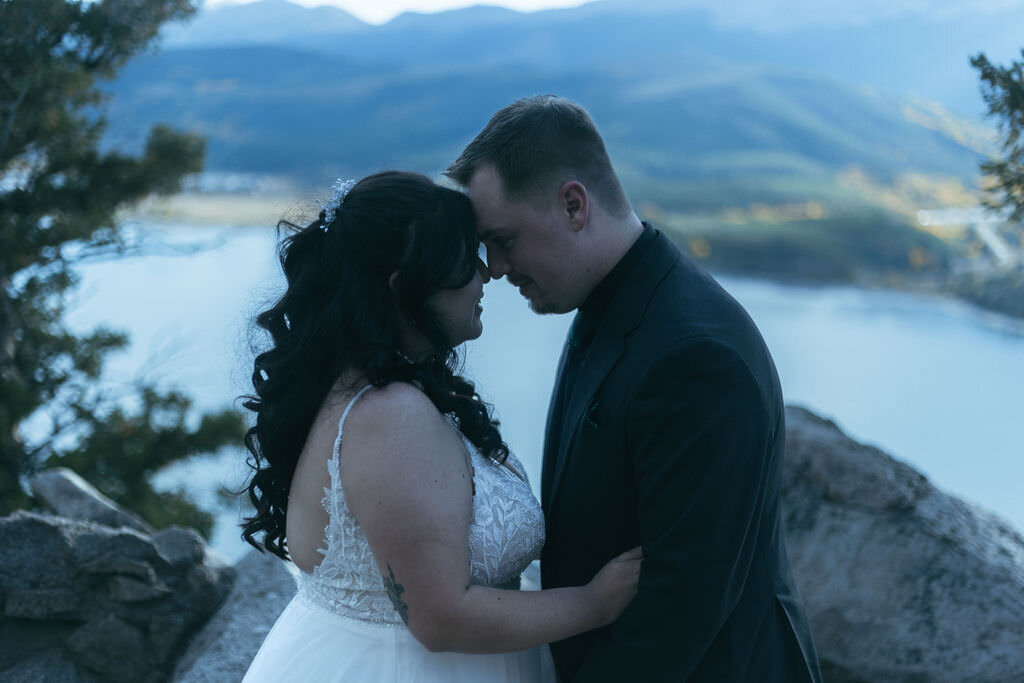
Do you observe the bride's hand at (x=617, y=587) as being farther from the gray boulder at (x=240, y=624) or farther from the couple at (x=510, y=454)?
the gray boulder at (x=240, y=624)

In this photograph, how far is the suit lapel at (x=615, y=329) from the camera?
5.52 ft

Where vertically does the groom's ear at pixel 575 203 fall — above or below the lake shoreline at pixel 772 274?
below

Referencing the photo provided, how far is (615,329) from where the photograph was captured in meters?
1.71

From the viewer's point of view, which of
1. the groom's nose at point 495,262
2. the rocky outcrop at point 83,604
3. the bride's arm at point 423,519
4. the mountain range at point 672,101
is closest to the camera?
the bride's arm at point 423,519

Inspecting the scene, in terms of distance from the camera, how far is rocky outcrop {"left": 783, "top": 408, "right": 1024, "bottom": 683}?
253 cm

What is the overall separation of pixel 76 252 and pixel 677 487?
18.3ft

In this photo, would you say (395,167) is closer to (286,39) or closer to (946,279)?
(946,279)

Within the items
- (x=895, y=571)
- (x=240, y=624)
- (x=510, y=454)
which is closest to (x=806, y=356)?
(x=895, y=571)

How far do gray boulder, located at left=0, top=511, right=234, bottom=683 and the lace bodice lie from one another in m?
1.30

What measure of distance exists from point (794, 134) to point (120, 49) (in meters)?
15.2

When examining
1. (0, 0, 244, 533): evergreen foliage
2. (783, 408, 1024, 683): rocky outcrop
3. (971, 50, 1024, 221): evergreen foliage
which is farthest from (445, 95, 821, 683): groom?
(0, 0, 244, 533): evergreen foliage

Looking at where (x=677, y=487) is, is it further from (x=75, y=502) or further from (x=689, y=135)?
(x=689, y=135)

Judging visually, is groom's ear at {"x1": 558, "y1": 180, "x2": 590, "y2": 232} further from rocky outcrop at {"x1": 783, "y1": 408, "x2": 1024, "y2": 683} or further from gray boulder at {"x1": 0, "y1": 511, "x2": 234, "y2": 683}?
gray boulder at {"x1": 0, "y1": 511, "x2": 234, "y2": 683}

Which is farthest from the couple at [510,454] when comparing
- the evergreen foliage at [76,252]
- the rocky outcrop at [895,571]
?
the evergreen foliage at [76,252]
